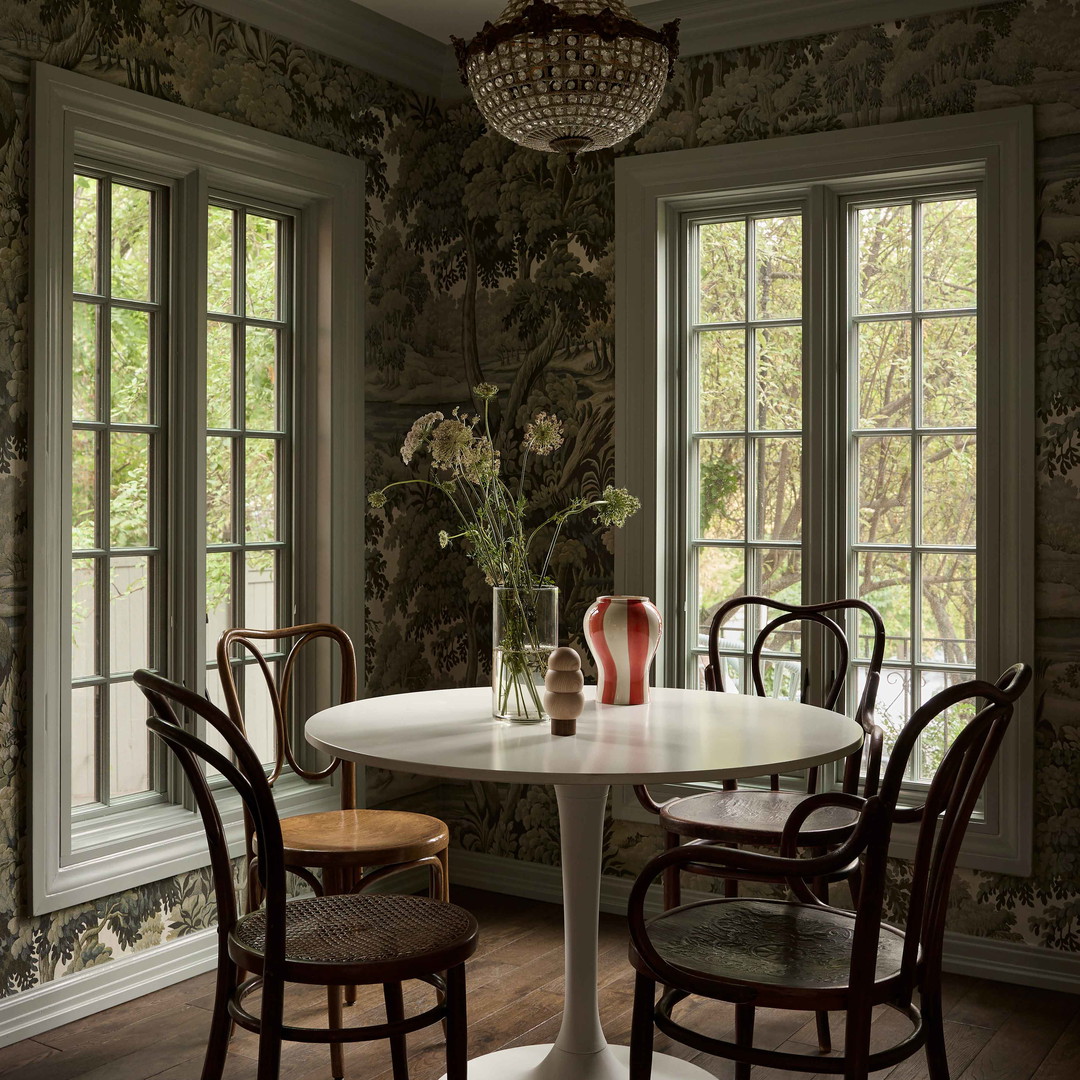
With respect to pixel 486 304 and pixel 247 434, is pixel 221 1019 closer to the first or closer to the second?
pixel 247 434

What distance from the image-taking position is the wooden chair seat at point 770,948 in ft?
6.13

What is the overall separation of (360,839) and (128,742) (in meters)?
0.93

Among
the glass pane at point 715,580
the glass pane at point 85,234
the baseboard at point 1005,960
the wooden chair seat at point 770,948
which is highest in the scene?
the glass pane at point 85,234

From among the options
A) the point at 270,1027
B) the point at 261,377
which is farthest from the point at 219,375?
the point at 270,1027

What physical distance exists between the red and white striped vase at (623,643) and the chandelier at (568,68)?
0.95 meters

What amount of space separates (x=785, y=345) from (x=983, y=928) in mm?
1772

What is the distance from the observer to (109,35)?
3.08 metres

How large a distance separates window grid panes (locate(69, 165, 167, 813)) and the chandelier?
4.36ft

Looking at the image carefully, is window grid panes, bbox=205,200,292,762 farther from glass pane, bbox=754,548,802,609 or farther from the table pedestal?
glass pane, bbox=754,548,802,609

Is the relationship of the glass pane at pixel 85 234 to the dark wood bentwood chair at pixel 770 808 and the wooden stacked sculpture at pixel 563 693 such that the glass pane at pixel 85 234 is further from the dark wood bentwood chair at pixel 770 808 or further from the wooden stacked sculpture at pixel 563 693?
the dark wood bentwood chair at pixel 770 808

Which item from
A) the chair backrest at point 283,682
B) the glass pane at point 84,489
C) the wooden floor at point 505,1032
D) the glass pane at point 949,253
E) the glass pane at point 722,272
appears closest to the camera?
the wooden floor at point 505,1032

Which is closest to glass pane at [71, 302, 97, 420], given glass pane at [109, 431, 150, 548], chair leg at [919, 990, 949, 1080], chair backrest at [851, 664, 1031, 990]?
glass pane at [109, 431, 150, 548]

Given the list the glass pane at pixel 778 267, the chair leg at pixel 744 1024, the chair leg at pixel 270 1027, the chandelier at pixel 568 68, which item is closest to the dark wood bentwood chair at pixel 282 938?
the chair leg at pixel 270 1027

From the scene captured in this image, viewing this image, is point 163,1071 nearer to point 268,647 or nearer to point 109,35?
point 268,647
